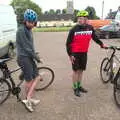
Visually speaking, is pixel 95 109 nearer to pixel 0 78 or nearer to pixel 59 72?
pixel 0 78

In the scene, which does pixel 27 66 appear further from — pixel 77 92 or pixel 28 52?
pixel 77 92

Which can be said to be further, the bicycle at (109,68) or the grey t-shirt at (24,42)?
the bicycle at (109,68)

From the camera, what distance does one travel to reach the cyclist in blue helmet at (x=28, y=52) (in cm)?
719

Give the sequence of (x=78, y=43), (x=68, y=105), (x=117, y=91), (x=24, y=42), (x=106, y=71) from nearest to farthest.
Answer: (x=24, y=42)
(x=117, y=91)
(x=68, y=105)
(x=78, y=43)
(x=106, y=71)

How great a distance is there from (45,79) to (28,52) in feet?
6.85

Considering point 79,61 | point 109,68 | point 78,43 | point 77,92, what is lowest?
point 77,92

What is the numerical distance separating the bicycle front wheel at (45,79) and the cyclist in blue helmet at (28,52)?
1.39 meters

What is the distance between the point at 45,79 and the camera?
9.29 metres

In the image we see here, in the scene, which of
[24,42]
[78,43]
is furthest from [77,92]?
[24,42]

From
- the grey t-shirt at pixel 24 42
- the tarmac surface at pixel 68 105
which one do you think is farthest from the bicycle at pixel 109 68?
the grey t-shirt at pixel 24 42

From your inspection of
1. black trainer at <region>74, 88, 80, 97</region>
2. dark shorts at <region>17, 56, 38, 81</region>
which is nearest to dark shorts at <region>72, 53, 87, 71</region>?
black trainer at <region>74, 88, 80, 97</region>

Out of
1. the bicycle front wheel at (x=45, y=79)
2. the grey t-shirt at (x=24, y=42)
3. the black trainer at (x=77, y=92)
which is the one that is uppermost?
the grey t-shirt at (x=24, y=42)

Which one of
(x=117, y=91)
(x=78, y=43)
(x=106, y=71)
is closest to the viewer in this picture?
(x=117, y=91)

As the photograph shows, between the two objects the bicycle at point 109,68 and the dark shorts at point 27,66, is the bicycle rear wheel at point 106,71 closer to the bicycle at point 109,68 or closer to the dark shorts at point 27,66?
the bicycle at point 109,68
